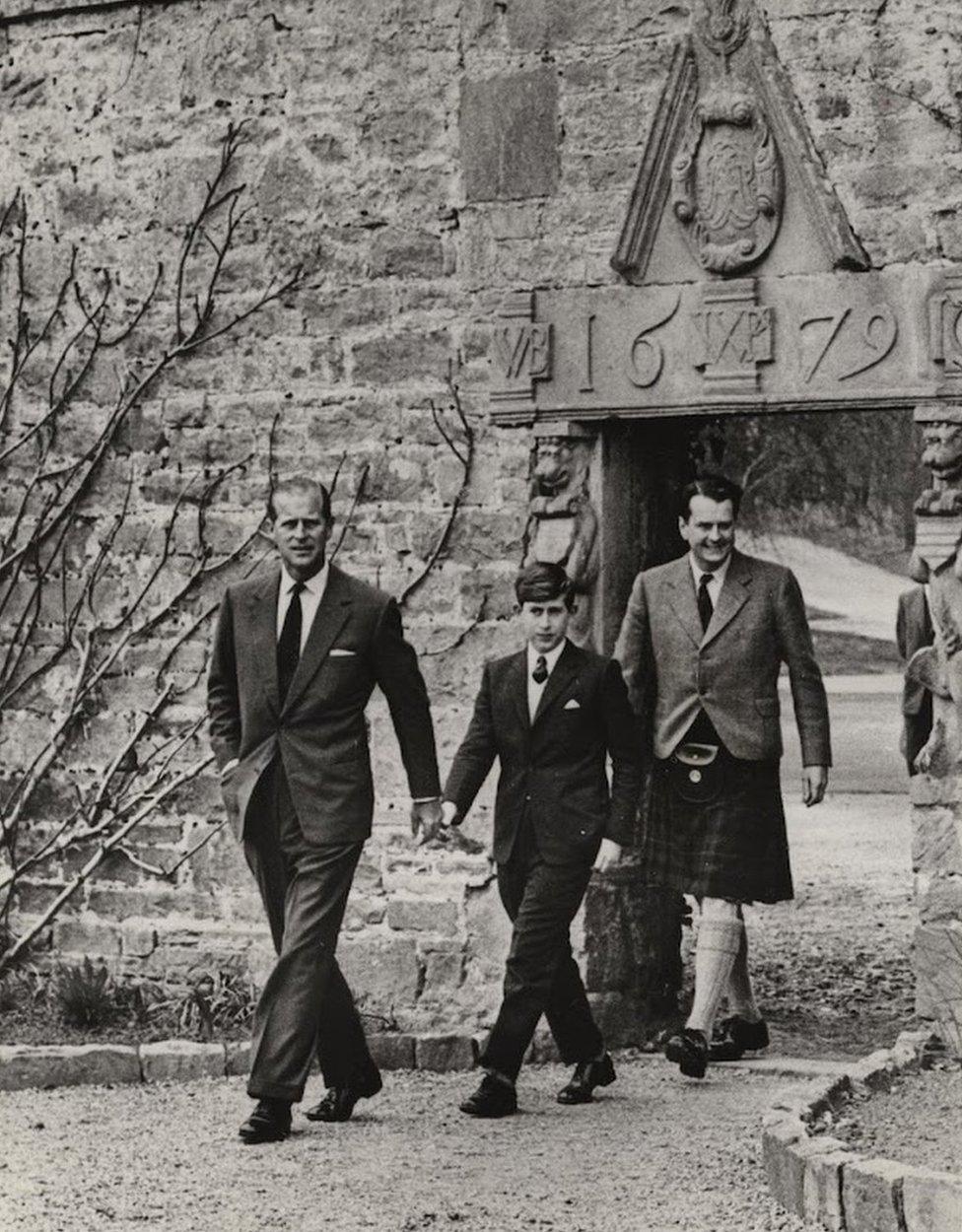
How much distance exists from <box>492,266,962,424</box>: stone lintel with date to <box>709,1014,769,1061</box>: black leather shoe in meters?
1.92

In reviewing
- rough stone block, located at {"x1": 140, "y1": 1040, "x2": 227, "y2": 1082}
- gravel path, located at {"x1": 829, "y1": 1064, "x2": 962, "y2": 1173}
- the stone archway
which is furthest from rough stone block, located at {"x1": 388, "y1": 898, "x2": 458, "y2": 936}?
gravel path, located at {"x1": 829, "y1": 1064, "x2": 962, "y2": 1173}

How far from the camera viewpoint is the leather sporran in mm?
7867

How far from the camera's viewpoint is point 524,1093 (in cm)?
759

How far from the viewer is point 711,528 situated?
25.3 ft

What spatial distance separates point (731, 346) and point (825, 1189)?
10.1 ft

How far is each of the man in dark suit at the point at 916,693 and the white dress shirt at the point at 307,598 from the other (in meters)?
1.91

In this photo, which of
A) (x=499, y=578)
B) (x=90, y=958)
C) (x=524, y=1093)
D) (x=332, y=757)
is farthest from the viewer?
(x=90, y=958)

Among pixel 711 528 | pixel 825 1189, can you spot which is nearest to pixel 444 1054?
pixel 711 528

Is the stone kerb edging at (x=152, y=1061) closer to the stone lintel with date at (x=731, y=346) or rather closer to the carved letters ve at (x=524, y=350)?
the stone lintel with date at (x=731, y=346)

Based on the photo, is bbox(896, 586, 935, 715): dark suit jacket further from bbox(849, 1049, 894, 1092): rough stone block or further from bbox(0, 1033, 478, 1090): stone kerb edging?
bbox(0, 1033, 478, 1090): stone kerb edging

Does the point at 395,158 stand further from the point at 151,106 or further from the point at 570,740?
the point at 570,740

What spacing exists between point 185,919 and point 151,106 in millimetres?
2781

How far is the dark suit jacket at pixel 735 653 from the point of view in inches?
307

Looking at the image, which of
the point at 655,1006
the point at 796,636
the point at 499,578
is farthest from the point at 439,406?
the point at 655,1006
